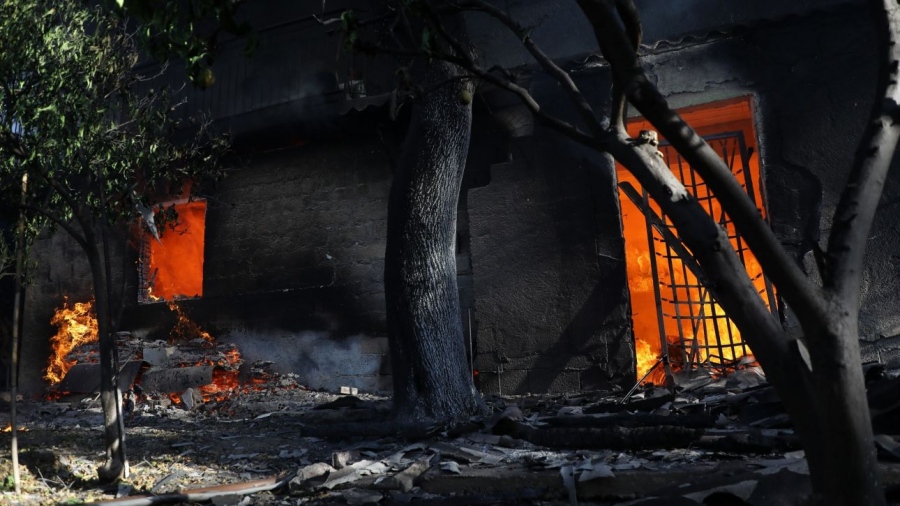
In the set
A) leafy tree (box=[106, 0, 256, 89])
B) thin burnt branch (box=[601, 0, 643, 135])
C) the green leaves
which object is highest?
the green leaves

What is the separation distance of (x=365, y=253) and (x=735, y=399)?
7.04 metres

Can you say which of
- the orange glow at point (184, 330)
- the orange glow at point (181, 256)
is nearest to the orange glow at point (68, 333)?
the orange glow at point (181, 256)

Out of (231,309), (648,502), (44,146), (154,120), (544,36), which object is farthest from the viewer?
(231,309)

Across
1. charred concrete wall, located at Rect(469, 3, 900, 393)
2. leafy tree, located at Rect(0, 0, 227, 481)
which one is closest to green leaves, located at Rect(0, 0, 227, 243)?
leafy tree, located at Rect(0, 0, 227, 481)

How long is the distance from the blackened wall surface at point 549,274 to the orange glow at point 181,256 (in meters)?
6.87

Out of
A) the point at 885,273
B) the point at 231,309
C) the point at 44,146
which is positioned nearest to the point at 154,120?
the point at 44,146

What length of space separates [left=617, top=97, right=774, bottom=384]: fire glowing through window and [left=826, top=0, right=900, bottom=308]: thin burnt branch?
5069 millimetres

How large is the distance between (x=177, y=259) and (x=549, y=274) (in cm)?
937

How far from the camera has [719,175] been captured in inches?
118

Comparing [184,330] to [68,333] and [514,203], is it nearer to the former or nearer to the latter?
[68,333]

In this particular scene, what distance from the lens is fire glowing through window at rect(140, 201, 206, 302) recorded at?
554 inches

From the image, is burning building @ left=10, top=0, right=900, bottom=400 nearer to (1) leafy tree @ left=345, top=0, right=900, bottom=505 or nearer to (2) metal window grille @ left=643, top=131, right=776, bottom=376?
(2) metal window grille @ left=643, top=131, right=776, bottom=376

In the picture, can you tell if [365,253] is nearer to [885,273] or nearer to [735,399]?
[735,399]

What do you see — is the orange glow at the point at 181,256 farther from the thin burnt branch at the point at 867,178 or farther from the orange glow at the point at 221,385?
the thin burnt branch at the point at 867,178
